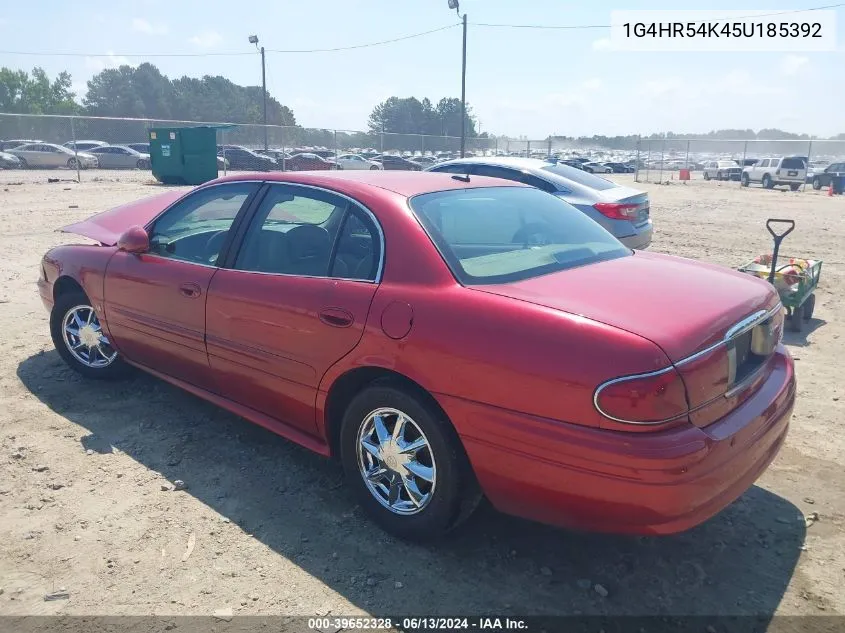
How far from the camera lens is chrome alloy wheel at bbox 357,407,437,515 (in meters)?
2.88

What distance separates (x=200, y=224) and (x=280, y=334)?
130 cm

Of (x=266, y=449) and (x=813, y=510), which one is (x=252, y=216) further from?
(x=813, y=510)

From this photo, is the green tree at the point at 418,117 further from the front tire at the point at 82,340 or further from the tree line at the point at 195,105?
the front tire at the point at 82,340

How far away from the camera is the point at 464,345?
103 inches

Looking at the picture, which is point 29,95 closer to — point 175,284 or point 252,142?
point 252,142

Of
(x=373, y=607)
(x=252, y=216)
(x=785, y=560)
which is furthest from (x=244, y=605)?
(x=785, y=560)

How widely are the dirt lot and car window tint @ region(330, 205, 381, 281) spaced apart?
1.15 metres

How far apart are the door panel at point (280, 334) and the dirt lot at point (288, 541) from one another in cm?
45

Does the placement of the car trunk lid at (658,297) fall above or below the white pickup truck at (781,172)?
below

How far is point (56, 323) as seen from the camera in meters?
4.92

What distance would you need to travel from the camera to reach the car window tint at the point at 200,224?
388 cm

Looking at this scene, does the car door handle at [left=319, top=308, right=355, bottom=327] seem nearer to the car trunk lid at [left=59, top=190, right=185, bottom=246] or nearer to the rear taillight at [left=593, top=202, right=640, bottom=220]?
the car trunk lid at [left=59, top=190, right=185, bottom=246]

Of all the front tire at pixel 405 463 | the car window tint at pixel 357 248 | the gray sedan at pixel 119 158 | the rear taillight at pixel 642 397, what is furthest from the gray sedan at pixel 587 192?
the gray sedan at pixel 119 158

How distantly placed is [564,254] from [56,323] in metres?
3.74
